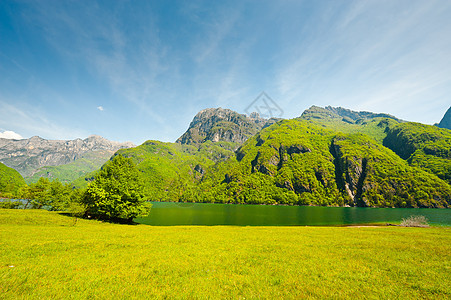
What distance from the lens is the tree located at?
1663 inches

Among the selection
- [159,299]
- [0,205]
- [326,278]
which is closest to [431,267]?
[326,278]

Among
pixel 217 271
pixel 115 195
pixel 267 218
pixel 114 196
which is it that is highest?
pixel 115 195

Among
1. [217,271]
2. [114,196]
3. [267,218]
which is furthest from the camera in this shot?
[267,218]

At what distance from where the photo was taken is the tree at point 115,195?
42.2 meters

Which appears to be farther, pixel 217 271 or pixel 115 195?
pixel 115 195

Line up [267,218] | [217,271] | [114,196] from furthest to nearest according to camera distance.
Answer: [267,218] → [114,196] → [217,271]

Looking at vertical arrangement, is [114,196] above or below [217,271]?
above

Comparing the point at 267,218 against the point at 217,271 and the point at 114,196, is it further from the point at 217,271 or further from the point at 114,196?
the point at 217,271

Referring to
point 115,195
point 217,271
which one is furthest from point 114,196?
point 217,271

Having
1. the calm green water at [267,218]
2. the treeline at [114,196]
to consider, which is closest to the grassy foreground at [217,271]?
the treeline at [114,196]

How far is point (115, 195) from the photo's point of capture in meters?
42.8

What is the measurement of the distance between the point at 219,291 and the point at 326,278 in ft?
23.5

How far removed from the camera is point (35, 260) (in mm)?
13070

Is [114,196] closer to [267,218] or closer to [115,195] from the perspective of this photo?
[115,195]
